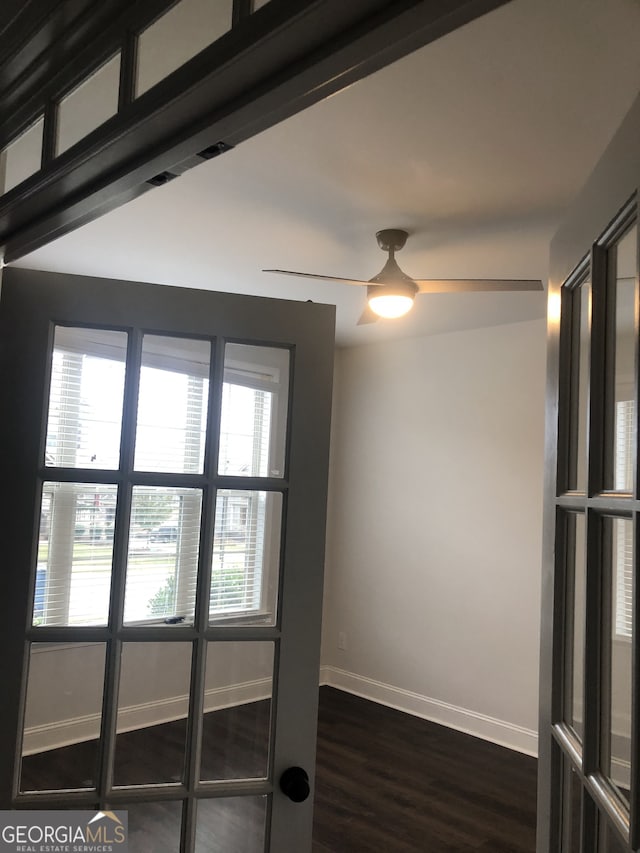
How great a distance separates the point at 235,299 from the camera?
72.5 inches

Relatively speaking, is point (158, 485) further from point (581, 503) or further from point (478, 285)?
point (478, 285)

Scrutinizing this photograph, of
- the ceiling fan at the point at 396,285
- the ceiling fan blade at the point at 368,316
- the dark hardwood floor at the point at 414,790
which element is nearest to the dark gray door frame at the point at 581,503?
the ceiling fan at the point at 396,285

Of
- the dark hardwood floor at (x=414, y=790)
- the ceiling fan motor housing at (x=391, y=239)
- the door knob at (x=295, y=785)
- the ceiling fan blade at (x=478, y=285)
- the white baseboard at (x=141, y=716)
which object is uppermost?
the ceiling fan motor housing at (x=391, y=239)

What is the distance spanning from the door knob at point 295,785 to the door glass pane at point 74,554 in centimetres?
62

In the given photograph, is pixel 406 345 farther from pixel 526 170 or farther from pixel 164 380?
pixel 164 380

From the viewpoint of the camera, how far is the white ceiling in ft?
5.75

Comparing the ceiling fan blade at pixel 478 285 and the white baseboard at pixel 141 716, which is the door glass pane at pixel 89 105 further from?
the ceiling fan blade at pixel 478 285

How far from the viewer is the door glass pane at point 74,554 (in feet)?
5.61

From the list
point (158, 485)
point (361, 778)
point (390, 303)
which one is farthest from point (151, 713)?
point (361, 778)

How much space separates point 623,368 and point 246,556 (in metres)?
1.16

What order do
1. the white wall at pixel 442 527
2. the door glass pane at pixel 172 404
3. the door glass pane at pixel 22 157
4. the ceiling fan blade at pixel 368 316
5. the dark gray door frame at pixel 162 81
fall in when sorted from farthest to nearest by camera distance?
1. the white wall at pixel 442 527
2. the ceiling fan blade at pixel 368 316
3. the door glass pane at pixel 172 404
4. the door glass pane at pixel 22 157
5. the dark gray door frame at pixel 162 81

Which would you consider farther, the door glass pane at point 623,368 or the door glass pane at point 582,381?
the door glass pane at point 582,381

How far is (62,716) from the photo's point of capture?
170 centimetres

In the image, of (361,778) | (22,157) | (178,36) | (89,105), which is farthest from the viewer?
(361,778)
